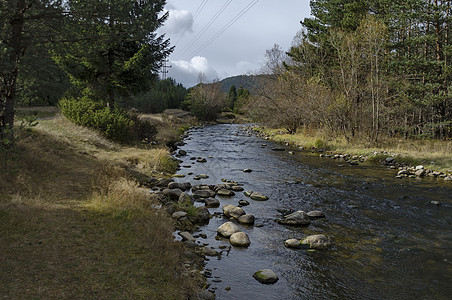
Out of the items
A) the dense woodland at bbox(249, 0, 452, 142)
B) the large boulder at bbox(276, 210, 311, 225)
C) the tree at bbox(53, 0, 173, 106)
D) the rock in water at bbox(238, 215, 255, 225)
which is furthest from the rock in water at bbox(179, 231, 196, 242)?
the dense woodland at bbox(249, 0, 452, 142)

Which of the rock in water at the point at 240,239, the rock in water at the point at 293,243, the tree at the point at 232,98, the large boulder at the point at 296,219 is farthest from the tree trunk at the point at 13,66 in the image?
the tree at the point at 232,98

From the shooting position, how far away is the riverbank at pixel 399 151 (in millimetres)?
17050

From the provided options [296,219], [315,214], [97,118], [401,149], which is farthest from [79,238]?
[401,149]

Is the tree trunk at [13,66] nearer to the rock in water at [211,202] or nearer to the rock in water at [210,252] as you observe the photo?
the rock in water at [210,252]

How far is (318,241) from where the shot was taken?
7598 millimetres

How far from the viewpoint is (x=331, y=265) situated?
264 inches

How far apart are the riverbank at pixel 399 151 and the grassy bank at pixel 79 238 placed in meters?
15.4

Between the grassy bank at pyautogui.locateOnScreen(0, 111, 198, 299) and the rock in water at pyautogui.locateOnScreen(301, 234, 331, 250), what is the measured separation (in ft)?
10.7

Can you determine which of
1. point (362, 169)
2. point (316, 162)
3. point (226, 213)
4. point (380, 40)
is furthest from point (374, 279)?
point (380, 40)

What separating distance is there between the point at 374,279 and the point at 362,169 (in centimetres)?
1213

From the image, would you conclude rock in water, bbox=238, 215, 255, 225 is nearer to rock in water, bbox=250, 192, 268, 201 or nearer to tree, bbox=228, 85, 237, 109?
rock in water, bbox=250, 192, 268, 201

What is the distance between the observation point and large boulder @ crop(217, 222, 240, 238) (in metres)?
8.05

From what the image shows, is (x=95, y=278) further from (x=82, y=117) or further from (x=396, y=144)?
(x=396, y=144)

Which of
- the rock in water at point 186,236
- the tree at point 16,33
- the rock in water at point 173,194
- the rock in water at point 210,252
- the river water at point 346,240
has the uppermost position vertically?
the tree at point 16,33
